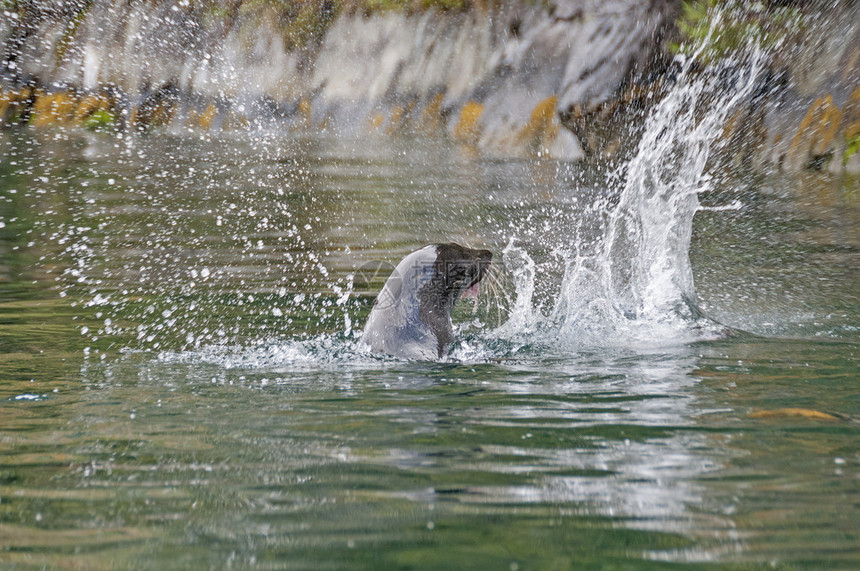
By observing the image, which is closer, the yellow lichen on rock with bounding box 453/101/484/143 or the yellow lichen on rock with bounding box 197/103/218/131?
the yellow lichen on rock with bounding box 453/101/484/143

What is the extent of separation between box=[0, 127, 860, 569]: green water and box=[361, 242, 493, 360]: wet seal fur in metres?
0.15

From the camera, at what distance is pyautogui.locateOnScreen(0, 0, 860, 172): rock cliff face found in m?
16.8

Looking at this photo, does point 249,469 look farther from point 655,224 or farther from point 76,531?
point 655,224

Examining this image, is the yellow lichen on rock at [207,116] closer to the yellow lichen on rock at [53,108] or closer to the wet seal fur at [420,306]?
the yellow lichen on rock at [53,108]

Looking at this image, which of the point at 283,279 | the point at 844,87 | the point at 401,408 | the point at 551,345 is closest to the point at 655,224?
the point at 551,345

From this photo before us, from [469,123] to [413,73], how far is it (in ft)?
8.96

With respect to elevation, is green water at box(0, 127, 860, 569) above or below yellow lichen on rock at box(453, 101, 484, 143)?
below

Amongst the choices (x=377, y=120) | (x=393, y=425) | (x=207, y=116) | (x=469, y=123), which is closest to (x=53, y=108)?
(x=207, y=116)

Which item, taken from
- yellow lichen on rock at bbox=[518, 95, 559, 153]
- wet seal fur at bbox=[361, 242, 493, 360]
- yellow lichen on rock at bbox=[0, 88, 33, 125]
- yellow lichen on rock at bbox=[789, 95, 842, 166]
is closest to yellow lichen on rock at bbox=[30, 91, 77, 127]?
yellow lichen on rock at bbox=[0, 88, 33, 125]

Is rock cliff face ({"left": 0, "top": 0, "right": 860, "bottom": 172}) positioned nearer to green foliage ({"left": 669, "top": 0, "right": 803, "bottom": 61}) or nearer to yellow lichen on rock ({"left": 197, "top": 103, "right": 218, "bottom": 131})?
yellow lichen on rock ({"left": 197, "top": 103, "right": 218, "bottom": 131})

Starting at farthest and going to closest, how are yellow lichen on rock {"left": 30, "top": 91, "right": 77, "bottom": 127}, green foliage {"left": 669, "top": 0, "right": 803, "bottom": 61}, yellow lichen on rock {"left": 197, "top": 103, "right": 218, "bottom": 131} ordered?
yellow lichen on rock {"left": 30, "top": 91, "right": 77, "bottom": 127} < yellow lichen on rock {"left": 197, "top": 103, "right": 218, "bottom": 131} < green foliage {"left": 669, "top": 0, "right": 803, "bottom": 61}

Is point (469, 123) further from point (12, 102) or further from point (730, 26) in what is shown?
point (12, 102)

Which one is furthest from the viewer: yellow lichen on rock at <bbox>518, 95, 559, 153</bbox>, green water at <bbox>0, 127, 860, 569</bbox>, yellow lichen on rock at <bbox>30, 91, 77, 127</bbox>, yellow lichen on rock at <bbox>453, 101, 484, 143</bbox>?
yellow lichen on rock at <bbox>30, 91, 77, 127</bbox>

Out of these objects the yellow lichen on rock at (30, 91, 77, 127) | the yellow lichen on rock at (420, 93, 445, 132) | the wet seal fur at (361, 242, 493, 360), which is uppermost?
the yellow lichen on rock at (30, 91, 77, 127)
